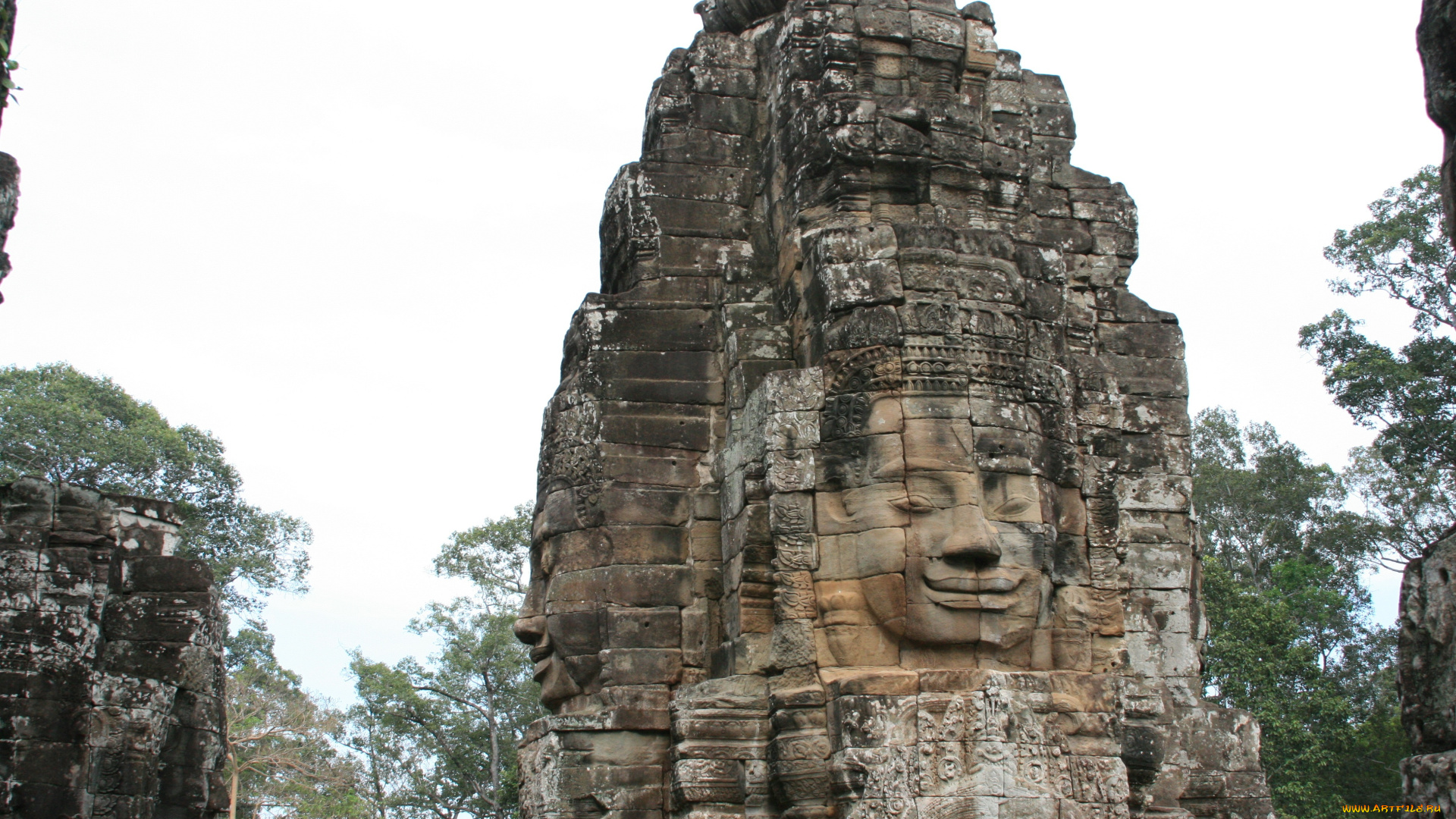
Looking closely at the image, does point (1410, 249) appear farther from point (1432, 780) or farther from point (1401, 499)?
point (1432, 780)

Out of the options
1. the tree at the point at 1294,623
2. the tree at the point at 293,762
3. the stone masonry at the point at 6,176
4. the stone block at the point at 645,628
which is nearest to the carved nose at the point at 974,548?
the stone block at the point at 645,628

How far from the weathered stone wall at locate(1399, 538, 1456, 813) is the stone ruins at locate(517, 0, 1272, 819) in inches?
148

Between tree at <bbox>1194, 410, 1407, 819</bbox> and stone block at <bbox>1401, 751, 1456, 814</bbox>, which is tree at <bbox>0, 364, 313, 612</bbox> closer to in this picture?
tree at <bbox>1194, 410, 1407, 819</bbox>

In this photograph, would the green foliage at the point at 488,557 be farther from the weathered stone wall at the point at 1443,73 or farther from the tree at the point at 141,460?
the weathered stone wall at the point at 1443,73

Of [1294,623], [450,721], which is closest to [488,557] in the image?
[450,721]

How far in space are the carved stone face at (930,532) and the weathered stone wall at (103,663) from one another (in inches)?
185

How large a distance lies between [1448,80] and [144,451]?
29.6 meters

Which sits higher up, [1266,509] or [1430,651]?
[1266,509]

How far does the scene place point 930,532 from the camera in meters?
8.14

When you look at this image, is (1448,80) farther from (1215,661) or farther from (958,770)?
(1215,661)

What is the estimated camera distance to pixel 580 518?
954 cm

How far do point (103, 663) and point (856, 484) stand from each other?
17.2ft

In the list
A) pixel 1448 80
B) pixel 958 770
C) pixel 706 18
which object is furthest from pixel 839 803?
pixel 706 18

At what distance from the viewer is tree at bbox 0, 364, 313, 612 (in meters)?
28.7
